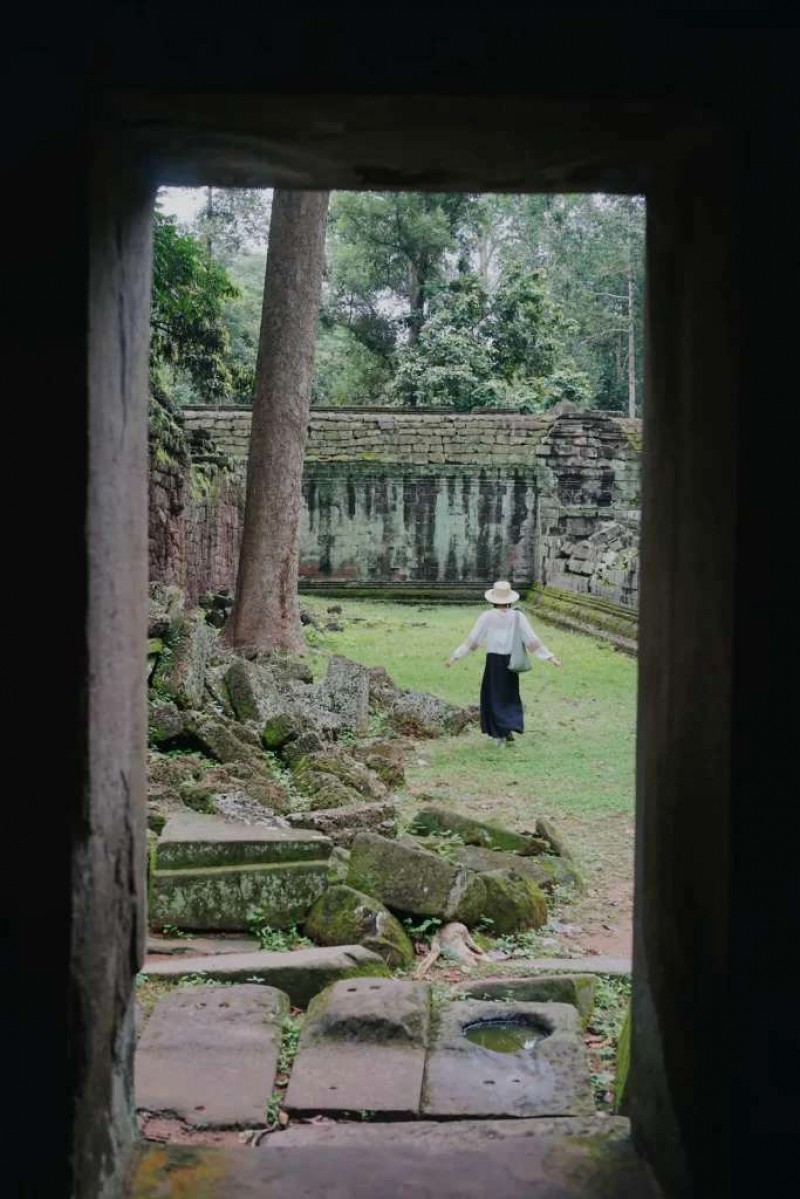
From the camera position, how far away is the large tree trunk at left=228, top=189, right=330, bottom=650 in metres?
11.7

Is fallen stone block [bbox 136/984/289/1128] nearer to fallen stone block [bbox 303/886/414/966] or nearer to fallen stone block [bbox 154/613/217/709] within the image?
fallen stone block [bbox 303/886/414/966]

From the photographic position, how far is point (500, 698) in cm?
902

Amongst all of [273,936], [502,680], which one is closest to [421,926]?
[273,936]

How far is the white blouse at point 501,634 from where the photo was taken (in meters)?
9.14

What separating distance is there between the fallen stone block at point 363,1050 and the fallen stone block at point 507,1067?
0.06 metres

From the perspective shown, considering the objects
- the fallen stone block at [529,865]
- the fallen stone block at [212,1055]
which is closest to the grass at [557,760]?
the fallen stone block at [529,865]

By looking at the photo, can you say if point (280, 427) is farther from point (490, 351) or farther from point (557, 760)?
point (490, 351)

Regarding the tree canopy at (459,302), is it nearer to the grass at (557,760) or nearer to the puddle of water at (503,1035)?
the grass at (557,760)

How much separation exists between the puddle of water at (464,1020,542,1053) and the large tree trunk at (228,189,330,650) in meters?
8.26

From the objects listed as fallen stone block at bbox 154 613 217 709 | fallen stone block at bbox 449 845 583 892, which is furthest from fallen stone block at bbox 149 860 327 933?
fallen stone block at bbox 154 613 217 709

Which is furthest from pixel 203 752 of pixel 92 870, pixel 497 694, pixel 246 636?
pixel 92 870

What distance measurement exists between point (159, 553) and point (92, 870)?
889 centimetres

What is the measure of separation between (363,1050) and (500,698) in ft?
18.8

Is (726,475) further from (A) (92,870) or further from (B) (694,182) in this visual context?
(A) (92,870)
